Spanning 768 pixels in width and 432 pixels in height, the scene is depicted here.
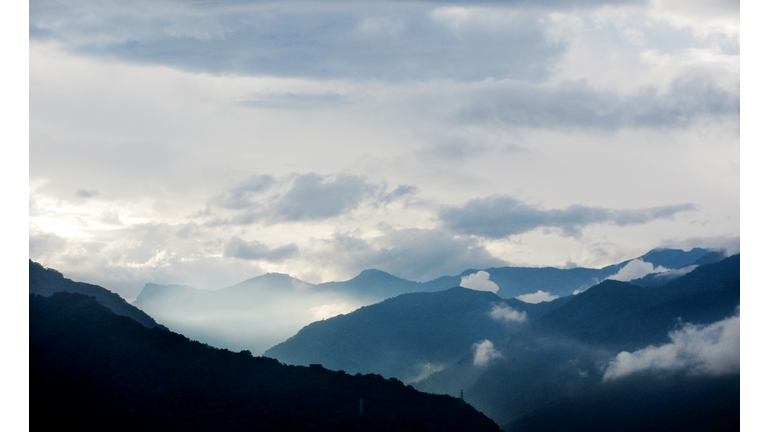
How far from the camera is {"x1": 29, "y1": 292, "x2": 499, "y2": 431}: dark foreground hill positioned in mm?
129800

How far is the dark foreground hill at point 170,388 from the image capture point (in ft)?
426

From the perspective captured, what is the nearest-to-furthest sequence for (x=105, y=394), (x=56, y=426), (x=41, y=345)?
(x=56, y=426), (x=105, y=394), (x=41, y=345)

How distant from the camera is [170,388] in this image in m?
150

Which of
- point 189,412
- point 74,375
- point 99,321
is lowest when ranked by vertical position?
point 189,412

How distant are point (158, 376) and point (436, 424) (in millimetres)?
87750

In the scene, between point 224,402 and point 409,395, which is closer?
point 224,402

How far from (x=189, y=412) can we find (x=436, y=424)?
78555 millimetres

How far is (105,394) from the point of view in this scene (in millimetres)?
132375

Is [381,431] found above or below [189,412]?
below

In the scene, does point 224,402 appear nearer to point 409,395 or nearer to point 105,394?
point 105,394

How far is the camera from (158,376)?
503ft
